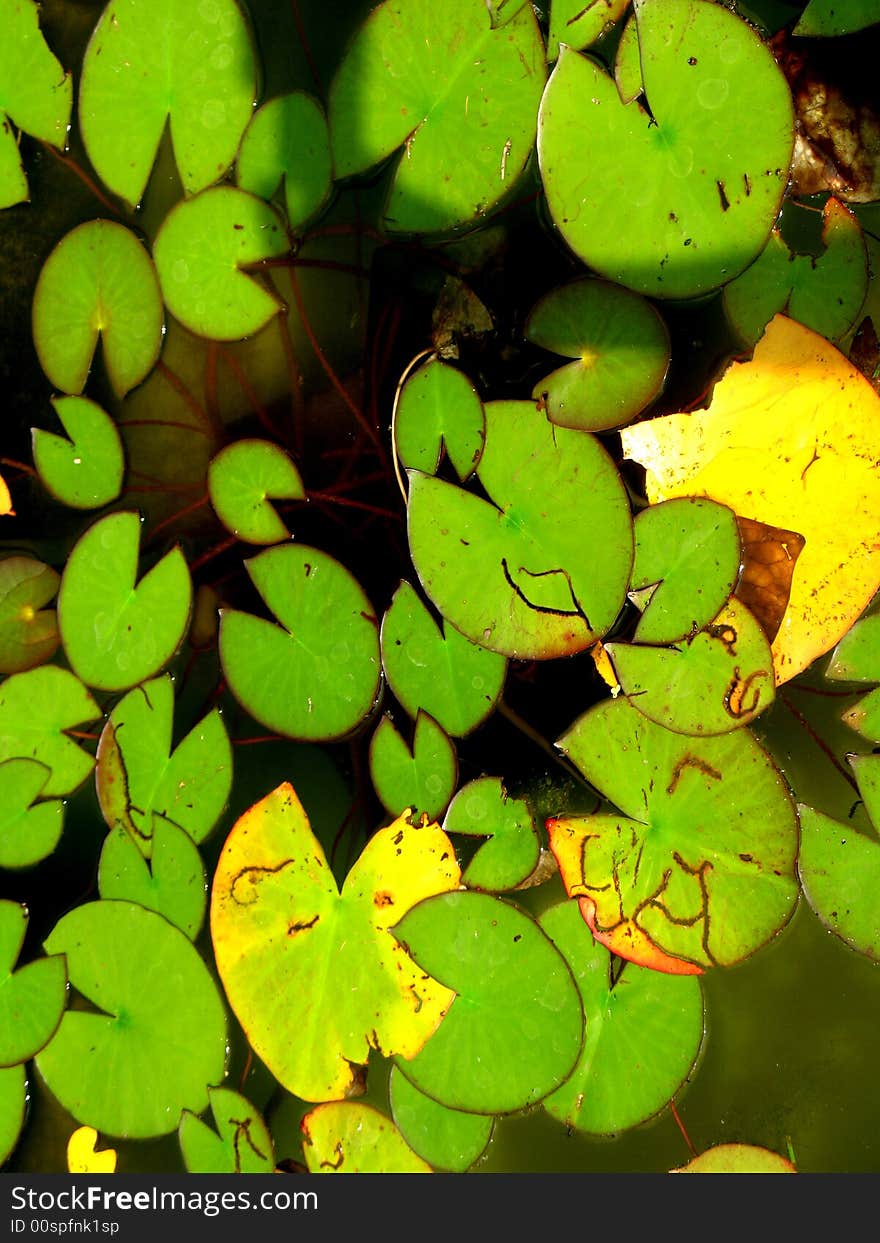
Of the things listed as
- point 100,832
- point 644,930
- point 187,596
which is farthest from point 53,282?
point 644,930

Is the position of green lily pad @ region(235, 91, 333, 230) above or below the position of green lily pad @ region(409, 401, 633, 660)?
above

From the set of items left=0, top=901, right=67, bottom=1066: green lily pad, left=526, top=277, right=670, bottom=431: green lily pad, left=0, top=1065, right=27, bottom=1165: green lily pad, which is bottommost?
left=0, top=1065, right=27, bottom=1165: green lily pad

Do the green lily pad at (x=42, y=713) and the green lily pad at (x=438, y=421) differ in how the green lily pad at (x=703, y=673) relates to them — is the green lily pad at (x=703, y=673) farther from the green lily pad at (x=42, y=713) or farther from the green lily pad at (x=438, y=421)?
the green lily pad at (x=42, y=713)

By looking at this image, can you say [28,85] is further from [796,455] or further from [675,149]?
[796,455]

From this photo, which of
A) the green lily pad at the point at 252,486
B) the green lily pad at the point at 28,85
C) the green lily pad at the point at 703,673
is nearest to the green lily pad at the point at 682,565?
the green lily pad at the point at 703,673

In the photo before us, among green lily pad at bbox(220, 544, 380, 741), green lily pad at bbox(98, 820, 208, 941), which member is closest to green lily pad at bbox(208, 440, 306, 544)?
green lily pad at bbox(220, 544, 380, 741)

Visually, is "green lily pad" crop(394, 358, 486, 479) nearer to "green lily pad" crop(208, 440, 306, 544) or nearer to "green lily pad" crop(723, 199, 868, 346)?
"green lily pad" crop(208, 440, 306, 544)

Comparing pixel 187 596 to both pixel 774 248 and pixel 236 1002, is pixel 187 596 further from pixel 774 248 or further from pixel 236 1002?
pixel 774 248
